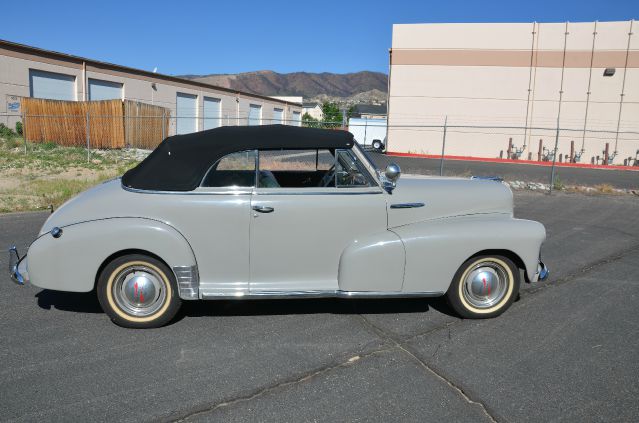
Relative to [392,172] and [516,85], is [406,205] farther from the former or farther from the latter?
[516,85]

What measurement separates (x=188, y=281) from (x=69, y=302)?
1552 millimetres

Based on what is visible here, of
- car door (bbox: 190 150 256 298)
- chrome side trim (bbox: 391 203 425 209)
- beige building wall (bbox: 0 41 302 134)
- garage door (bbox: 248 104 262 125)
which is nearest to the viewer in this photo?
car door (bbox: 190 150 256 298)

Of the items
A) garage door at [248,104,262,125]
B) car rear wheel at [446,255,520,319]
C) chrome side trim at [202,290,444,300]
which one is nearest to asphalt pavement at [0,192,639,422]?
car rear wheel at [446,255,520,319]

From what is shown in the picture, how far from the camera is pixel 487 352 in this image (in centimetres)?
388

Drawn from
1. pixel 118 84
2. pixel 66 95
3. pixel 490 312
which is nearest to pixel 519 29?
pixel 118 84

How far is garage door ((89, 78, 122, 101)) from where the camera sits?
30.4 m

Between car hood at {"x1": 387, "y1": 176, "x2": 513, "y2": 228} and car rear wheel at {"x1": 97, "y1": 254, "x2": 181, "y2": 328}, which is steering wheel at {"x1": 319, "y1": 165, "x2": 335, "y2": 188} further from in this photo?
car rear wheel at {"x1": 97, "y1": 254, "x2": 181, "y2": 328}

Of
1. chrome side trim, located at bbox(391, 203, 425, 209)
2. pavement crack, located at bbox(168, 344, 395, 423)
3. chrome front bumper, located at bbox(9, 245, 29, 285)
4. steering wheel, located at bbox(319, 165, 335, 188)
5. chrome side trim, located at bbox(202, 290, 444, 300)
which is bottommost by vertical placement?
pavement crack, located at bbox(168, 344, 395, 423)

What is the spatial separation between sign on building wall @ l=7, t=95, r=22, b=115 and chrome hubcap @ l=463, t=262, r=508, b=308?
27859 mm

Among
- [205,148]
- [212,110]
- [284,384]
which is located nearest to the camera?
[284,384]

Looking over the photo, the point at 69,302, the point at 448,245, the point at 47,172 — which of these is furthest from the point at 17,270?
the point at 47,172

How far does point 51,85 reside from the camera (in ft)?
91.7

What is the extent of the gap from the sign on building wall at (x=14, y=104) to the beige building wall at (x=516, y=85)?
866 inches

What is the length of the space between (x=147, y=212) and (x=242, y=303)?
4.44 ft
